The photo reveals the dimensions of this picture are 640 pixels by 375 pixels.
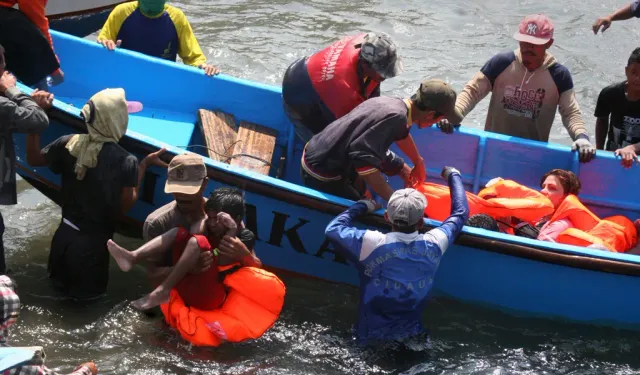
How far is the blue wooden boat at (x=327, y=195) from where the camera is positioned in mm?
5570

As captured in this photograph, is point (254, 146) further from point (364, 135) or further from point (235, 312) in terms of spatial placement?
point (235, 312)

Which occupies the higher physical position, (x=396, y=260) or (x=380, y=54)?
(x=380, y=54)

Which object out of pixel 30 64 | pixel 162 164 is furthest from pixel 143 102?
pixel 162 164

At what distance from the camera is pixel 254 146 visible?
6.72 metres

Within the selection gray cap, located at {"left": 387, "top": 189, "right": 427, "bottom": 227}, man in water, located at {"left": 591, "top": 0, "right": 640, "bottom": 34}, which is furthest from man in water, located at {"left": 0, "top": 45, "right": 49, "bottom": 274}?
man in water, located at {"left": 591, "top": 0, "right": 640, "bottom": 34}

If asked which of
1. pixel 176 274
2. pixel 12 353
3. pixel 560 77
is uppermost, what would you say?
pixel 560 77

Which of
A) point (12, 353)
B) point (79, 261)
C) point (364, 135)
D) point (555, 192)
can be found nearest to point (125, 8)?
point (79, 261)

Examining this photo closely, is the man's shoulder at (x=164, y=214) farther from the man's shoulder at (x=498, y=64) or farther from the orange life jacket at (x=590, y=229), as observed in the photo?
the man's shoulder at (x=498, y=64)

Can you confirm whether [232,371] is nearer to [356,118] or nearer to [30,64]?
[356,118]

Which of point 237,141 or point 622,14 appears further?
point 622,14

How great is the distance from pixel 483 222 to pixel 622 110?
1.56 m

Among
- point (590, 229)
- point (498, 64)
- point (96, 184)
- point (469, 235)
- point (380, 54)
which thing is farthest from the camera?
point (498, 64)

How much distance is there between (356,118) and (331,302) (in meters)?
1.52

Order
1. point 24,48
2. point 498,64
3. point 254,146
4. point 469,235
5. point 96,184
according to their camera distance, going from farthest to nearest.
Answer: point 254,146 → point 498,64 → point 24,48 → point 469,235 → point 96,184
